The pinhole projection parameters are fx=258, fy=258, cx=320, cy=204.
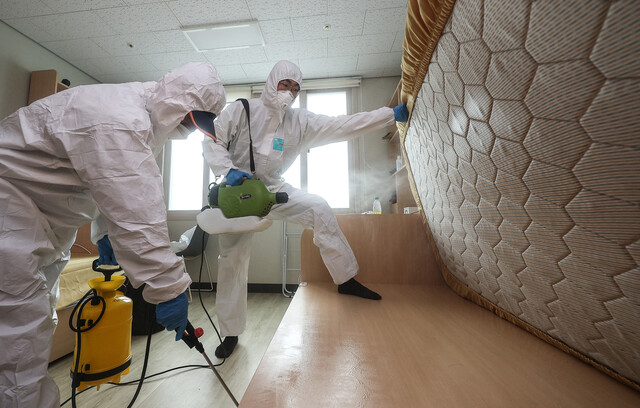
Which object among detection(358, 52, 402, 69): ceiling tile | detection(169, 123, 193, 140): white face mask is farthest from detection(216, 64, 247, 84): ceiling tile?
detection(169, 123, 193, 140): white face mask

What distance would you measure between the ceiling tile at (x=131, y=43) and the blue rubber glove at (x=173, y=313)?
8.96ft

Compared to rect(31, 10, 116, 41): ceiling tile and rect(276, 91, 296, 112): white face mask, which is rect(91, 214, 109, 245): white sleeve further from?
rect(31, 10, 116, 41): ceiling tile

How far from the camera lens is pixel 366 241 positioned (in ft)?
3.50

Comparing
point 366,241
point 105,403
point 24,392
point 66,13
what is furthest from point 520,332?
point 66,13

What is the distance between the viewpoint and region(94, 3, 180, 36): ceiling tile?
2.14 m

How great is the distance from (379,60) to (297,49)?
0.92 meters

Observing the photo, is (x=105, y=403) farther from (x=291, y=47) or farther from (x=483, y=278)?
(x=291, y=47)

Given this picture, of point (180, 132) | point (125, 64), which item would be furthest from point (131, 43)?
point (180, 132)

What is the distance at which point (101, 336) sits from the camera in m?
0.91

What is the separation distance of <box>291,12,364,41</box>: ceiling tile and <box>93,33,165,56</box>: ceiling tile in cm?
139

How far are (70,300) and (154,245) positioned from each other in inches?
51.4

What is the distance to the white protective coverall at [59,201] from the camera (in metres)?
0.74

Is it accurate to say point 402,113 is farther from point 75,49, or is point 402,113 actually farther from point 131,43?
point 75,49

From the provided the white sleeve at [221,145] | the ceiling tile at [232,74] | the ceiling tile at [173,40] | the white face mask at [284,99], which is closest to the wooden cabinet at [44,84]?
the ceiling tile at [173,40]
